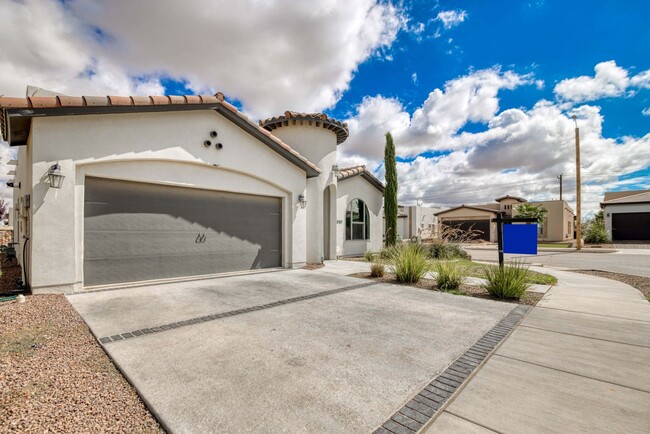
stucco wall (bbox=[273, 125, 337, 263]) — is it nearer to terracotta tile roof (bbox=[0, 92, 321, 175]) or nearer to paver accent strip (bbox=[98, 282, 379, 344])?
terracotta tile roof (bbox=[0, 92, 321, 175])

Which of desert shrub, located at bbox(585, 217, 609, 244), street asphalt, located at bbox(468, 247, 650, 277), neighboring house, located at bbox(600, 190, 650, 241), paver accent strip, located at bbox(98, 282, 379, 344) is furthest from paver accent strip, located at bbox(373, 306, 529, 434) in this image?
neighboring house, located at bbox(600, 190, 650, 241)

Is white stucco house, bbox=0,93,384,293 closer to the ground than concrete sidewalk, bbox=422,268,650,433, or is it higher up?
higher up

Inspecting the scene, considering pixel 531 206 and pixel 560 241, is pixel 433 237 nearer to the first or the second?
pixel 531 206

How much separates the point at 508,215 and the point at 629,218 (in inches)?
414

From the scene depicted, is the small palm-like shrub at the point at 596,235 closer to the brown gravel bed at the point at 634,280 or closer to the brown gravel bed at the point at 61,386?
the brown gravel bed at the point at 634,280

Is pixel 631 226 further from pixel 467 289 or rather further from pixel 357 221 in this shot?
pixel 467 289

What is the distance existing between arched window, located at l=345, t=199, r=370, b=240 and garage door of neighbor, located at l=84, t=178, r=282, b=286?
5.61 meters

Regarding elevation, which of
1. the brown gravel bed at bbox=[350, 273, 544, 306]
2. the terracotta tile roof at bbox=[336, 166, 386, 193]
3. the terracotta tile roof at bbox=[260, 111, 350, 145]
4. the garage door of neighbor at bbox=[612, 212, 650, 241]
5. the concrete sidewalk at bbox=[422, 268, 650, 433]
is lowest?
the brown gravel bed at bbox=[350, 273, 544, 306]

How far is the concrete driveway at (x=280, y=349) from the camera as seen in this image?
98.0 inches

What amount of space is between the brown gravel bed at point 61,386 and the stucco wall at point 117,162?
7.60 feet

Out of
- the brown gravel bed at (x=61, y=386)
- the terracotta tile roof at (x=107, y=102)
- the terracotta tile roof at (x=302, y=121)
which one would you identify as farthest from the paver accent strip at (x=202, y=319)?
the terracotta tile roof at (x=302, y=121)

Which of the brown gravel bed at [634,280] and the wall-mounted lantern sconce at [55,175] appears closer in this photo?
the wall-mounted lantern sconce at [55,175]

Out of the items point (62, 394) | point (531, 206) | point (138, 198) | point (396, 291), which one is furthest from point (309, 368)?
point (531, 206)

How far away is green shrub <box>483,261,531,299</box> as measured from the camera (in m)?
6.52
